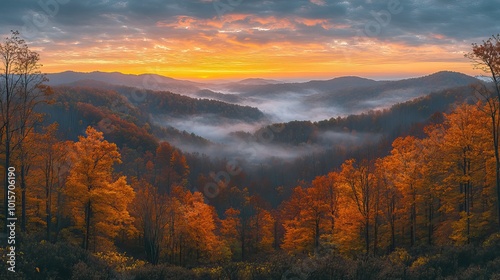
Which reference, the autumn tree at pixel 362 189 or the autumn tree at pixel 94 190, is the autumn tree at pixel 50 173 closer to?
the autumn tree at pixel 94 190

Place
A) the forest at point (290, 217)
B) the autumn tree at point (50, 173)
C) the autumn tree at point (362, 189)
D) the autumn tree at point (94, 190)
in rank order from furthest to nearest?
the autumn tree at point (362, 189) → the autumn tree at point (50, 173) → the autumn tree at point (94, 190) → the forest at point (290, 217)

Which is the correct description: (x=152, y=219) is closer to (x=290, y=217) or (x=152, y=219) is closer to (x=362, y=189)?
(x=362, y=189)

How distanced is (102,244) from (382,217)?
821 inches

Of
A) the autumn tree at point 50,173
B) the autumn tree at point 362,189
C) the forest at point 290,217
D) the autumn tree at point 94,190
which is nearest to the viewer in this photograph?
the forest at point 290,217

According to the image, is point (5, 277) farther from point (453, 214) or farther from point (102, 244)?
point (453, 214)

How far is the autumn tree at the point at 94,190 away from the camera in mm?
23312

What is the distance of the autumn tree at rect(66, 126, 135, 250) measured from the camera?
918 inches

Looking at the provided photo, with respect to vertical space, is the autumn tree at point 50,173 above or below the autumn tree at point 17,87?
below

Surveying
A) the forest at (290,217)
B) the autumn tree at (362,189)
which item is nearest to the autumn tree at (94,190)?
the forest at (290,217)

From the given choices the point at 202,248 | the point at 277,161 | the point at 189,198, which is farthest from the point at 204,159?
the point at 202,248

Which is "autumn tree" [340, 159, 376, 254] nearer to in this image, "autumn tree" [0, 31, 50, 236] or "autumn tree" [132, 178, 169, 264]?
"autumn tree" [132, 178, 169, 264]

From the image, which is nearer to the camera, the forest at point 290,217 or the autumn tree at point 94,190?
the forest at point 290,217

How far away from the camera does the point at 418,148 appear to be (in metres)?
29.2

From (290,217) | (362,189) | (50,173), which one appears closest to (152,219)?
(50,173)
